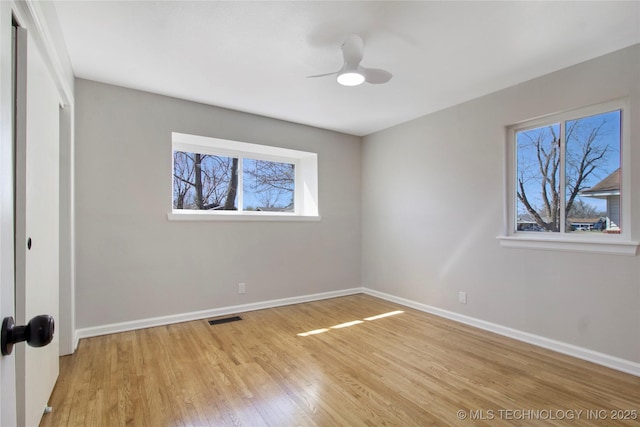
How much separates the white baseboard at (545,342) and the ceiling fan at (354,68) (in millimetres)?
2602

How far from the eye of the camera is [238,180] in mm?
4051

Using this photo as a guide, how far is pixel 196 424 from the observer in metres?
1.75

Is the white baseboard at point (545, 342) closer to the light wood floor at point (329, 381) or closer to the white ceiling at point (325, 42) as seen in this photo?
the light wood floor at point (329, 381)

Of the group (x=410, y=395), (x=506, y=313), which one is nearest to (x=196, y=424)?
(x=410, y=395)

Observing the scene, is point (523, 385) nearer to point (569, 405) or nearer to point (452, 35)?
point (569, 405)

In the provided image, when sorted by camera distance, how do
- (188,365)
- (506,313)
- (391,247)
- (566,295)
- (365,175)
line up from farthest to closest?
1. (365,175)
2. (391,247)
3. (506,313)
4. (566,295)
5. (188,365)

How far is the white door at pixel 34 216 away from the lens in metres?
1.38

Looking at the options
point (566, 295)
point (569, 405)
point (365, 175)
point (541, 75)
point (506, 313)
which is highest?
point (541, 75)

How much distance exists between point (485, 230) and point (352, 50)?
7.36 feet

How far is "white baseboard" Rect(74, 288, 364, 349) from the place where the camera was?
2945 mm

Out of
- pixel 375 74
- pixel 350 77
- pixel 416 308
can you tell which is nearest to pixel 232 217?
pixel 350 77

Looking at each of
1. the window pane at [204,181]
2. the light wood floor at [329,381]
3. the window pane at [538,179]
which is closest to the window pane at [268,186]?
the window pane at [204,181]

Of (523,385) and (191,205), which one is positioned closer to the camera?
(523,385)

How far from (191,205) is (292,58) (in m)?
2.10
